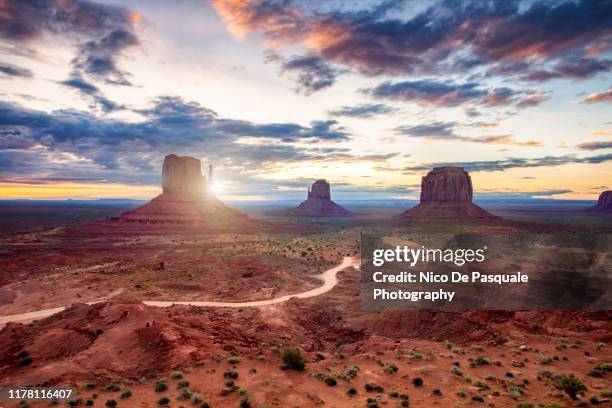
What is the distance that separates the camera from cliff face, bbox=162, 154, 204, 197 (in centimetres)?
12688

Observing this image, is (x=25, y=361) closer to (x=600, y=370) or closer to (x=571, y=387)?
(x=571, y=387)

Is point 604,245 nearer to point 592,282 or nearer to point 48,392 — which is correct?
point 592,282

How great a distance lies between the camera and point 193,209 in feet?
388

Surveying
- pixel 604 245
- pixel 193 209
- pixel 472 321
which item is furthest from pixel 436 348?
pixel 193 209

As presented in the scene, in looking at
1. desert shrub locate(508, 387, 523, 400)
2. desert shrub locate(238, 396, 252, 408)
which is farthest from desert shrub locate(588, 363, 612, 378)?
desert shrub locate(238, 396, 252, 408)

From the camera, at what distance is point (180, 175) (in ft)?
420

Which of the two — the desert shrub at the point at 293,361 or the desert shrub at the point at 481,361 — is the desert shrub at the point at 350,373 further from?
the desert shrub at the point at 481,361

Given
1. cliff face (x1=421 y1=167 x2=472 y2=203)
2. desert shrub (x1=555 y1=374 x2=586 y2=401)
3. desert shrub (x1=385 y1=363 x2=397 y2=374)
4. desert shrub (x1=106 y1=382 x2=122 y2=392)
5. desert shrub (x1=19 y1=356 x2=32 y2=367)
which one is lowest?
desert shrub (x1=19 y1=356 x2=32 y2=367)

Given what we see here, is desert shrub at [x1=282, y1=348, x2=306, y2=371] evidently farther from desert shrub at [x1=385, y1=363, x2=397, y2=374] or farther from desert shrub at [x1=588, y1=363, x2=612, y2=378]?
desert shrub at [x1=588, y1=363, x2=612, y2=378]

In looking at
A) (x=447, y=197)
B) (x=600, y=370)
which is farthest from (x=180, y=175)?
(x=600, y=370)

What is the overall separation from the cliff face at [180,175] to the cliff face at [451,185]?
370 ft

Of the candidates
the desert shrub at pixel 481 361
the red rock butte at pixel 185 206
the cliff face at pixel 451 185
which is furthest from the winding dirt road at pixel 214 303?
the cliff face at pixel 451 185

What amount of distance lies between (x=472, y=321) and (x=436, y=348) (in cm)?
714

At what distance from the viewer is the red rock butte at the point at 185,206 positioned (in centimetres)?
11056
